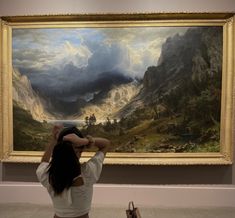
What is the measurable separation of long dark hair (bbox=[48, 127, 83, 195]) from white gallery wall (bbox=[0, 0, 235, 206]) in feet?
9.27

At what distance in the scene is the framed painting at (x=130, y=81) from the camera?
15.9ft

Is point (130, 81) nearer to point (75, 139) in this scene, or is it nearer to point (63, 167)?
point (75, 139)

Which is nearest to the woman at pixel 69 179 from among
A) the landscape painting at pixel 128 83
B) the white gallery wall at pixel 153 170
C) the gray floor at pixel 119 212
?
the gray floor at pixel 119 212

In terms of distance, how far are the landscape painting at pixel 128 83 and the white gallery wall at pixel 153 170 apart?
29cm

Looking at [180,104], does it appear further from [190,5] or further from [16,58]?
[16,58]

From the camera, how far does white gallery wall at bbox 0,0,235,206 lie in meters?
4.88

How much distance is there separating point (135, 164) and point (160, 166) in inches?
16.2

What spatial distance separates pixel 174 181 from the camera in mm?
5031

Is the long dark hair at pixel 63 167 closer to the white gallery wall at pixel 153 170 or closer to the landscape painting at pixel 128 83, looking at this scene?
the landscape painting at pixel 128 83

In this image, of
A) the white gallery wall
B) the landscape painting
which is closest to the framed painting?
the landscape painting

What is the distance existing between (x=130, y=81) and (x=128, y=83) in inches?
1.7

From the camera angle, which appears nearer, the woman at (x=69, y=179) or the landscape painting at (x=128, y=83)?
the woman at (x=69, y=179)

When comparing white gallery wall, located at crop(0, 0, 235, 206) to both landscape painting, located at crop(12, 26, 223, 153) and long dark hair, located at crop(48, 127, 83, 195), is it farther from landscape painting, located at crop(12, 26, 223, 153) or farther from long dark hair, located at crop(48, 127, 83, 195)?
long dark hair, located at crop(48, 127, 83, 195)

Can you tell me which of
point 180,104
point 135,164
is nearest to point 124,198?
point 135,164
